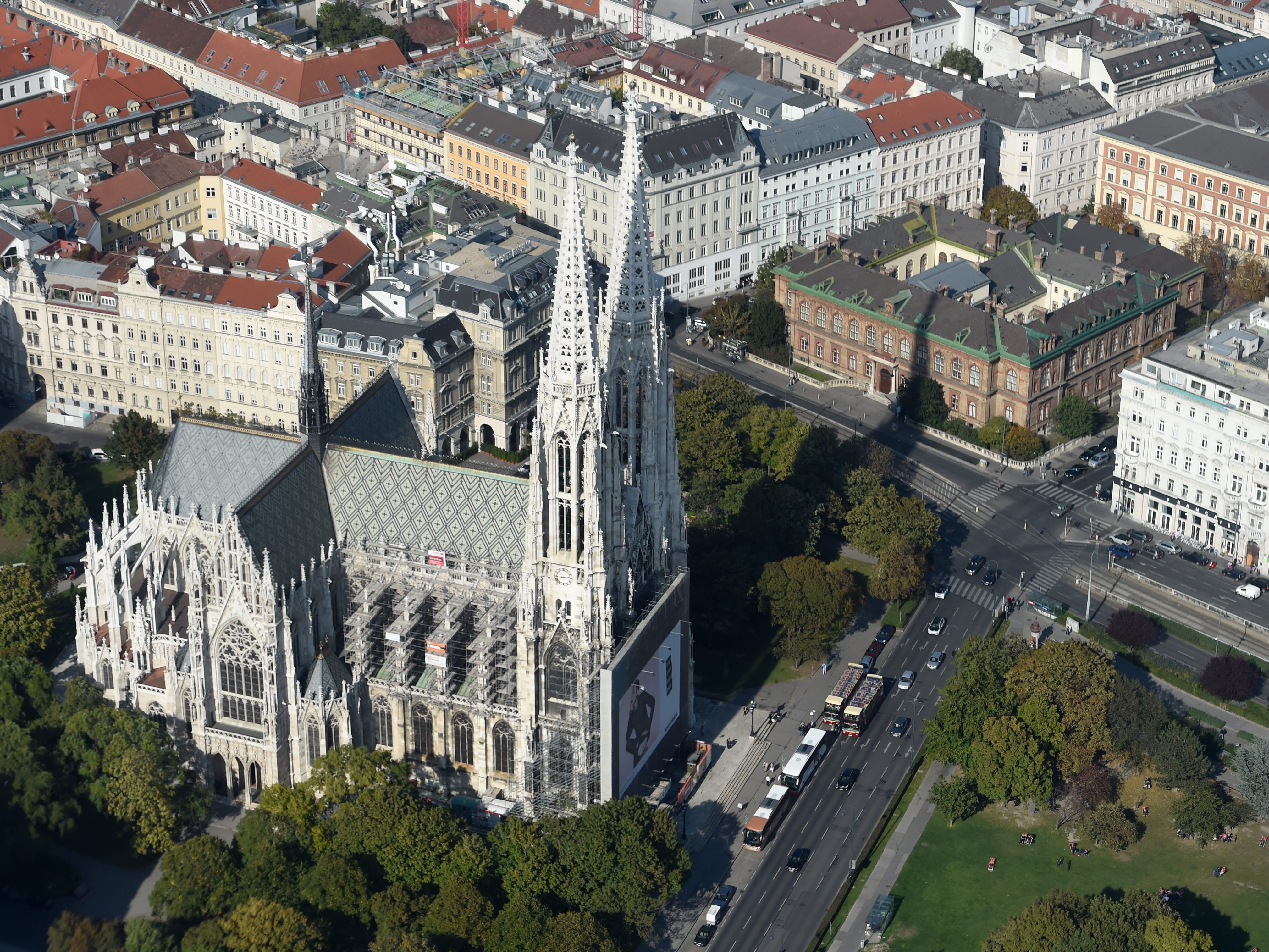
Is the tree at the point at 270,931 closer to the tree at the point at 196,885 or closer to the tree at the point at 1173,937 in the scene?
the tree at the point at 196,885

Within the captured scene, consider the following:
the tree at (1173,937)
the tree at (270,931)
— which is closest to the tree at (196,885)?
the tree at (270,931)

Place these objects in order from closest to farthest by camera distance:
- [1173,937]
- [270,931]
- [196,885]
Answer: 1. [270,931]
2. [1173,937]
3. [196,885]

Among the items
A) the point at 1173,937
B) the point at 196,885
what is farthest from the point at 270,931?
the point at 1173,937

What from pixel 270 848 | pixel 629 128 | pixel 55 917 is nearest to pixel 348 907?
pixel 270 848

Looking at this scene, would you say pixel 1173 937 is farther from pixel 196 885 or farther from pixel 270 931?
pixel 196 885

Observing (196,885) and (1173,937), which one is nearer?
(1173,937)

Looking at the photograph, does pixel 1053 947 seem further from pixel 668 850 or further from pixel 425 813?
pixel 425 813

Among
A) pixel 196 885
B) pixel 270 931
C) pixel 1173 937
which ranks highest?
pixel 270 931

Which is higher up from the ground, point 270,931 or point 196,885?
point 270,931
